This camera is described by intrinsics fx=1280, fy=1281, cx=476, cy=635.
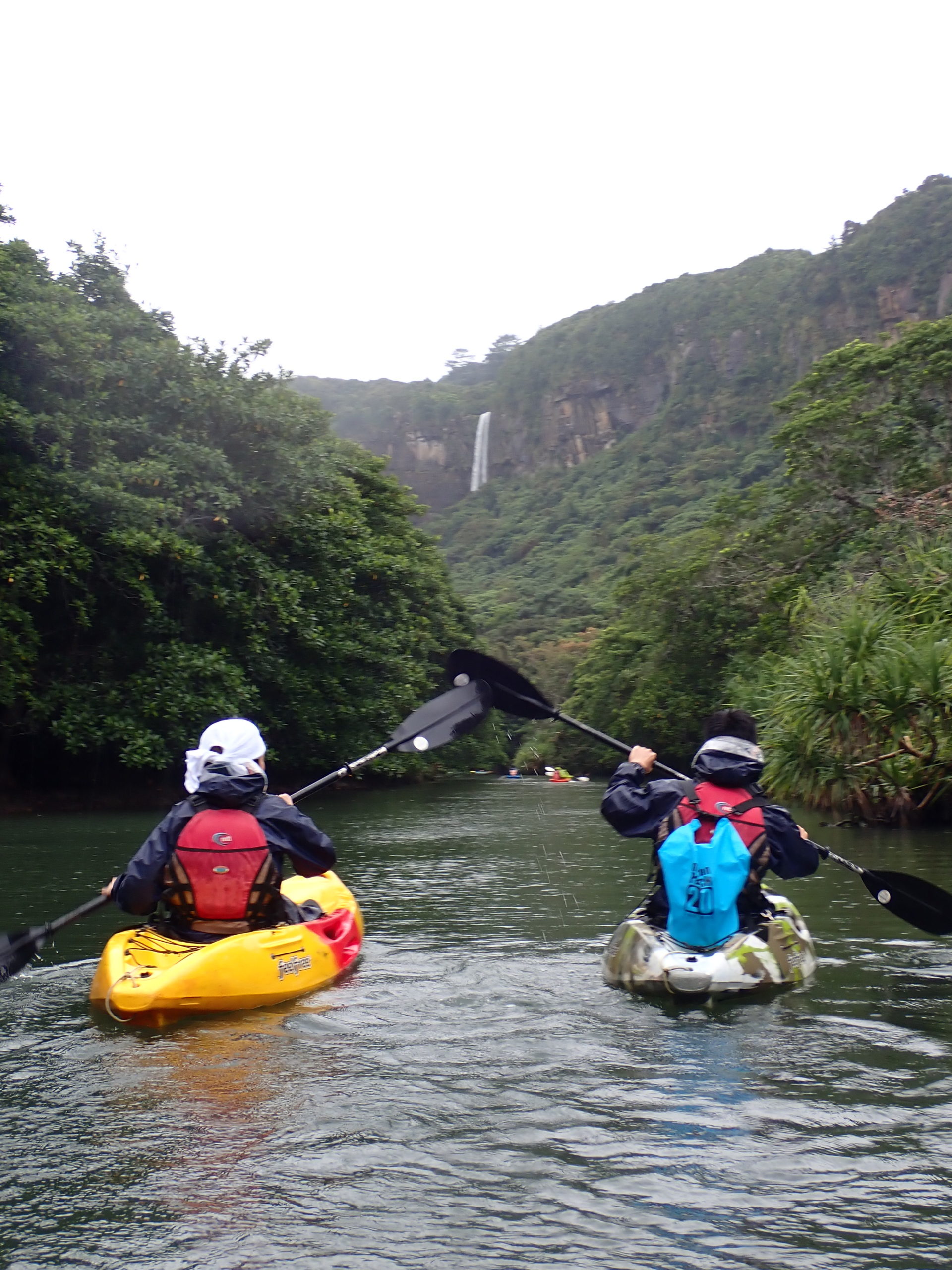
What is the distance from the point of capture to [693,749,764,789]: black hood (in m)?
5.75

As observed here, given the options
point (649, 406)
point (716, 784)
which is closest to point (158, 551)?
point (716, 784)

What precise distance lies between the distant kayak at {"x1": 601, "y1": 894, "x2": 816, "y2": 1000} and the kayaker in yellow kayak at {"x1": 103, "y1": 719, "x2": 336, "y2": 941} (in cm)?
163

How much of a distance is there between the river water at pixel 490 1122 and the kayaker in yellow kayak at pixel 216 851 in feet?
1.62

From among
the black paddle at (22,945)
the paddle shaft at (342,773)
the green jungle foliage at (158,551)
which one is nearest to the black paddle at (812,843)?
the paddle shaft at (342,773)

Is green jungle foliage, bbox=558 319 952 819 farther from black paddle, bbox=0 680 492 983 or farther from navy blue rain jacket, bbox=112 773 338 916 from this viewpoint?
navy blue rain jacket, bbox=112 773 338 916

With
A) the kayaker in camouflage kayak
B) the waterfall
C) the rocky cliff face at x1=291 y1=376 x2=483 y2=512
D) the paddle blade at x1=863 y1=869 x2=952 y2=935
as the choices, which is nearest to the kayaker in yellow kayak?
the kayaker in camouflage kayak

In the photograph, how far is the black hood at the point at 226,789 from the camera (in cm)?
568

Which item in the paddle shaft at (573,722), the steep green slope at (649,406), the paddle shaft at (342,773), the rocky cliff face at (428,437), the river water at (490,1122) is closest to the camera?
the river water at (490,1122)

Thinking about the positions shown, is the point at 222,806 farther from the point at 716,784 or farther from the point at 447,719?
the point at 447,719

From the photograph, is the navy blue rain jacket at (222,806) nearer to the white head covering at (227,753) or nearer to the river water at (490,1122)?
the white head covering at (227,753)

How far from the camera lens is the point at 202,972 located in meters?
5.35

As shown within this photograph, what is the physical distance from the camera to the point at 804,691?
14.3 metres

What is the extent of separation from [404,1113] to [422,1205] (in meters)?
0.79

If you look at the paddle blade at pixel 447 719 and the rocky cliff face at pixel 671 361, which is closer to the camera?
the paddle blade at pixel 447 719
